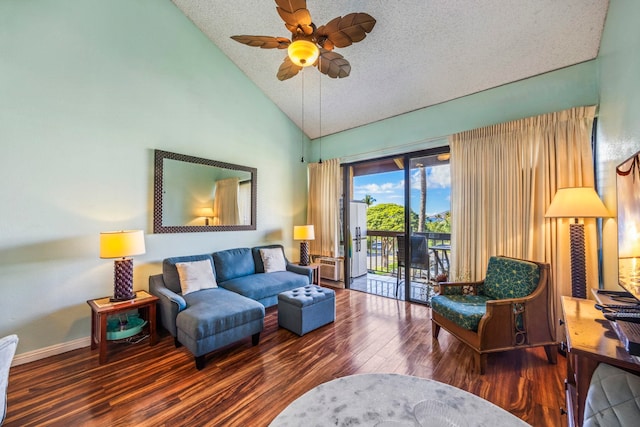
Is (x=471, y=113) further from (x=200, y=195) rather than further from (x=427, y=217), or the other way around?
(x=200, y=195)

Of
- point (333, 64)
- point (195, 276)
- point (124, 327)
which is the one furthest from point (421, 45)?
point (124, 327)

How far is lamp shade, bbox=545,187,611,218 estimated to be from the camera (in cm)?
209

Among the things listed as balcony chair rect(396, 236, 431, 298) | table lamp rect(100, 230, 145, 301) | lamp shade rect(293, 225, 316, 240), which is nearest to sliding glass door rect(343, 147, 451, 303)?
balcony chair rect(396, 236, 431, 298)

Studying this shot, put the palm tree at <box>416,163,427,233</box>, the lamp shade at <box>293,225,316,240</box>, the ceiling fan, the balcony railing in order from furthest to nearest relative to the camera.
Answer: the balcony railing < the lamp shade at <box>293,225,316,240</box> < the palm tree at <box>416,163,427,233</box> < the ceiling fan

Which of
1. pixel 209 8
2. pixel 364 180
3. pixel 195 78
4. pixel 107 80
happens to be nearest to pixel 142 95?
pixel 107 80

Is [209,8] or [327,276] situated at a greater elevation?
[209,8]

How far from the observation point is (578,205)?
84.4 inches

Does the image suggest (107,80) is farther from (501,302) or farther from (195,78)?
(501,302)

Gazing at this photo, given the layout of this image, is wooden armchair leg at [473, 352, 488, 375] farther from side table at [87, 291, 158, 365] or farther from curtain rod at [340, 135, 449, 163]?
side table at [87, 291, 158, 365]

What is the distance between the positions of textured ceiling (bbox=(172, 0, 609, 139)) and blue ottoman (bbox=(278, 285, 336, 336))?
290 cm

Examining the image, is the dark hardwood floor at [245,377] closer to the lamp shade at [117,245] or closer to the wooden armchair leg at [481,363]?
the wooden armchair leg at [481,363]

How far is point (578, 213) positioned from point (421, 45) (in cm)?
226

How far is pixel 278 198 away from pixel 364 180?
171 centimetres

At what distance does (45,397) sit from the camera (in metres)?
1.84
